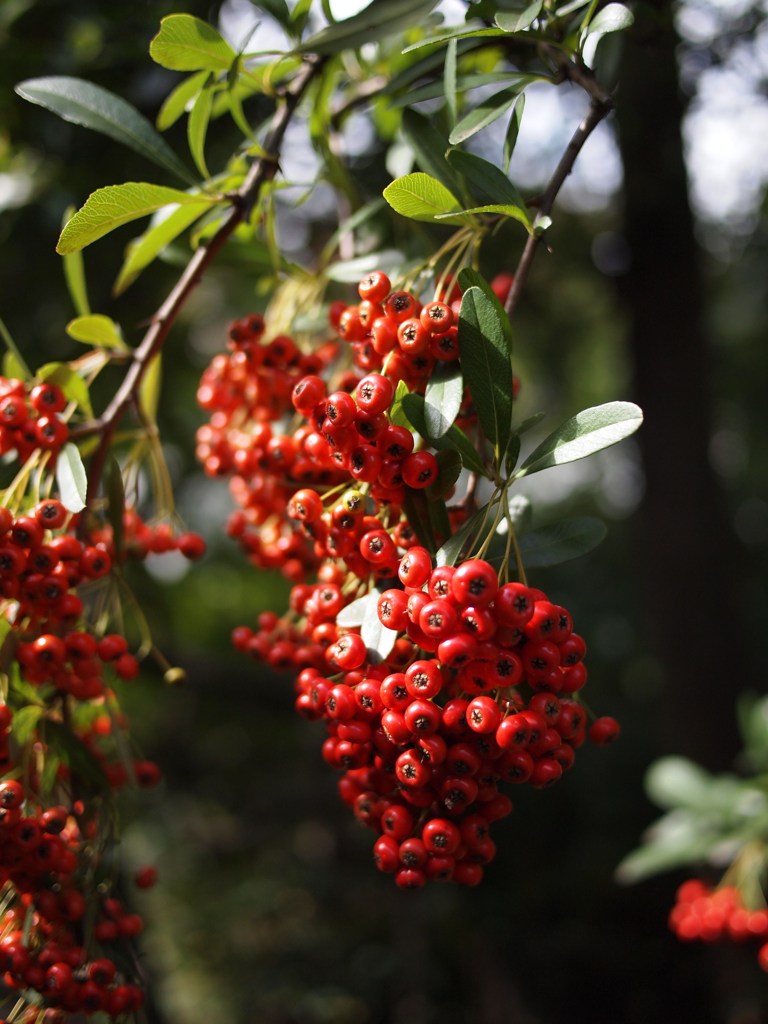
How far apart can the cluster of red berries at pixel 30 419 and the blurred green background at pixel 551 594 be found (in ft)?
4.18

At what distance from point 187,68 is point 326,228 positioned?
102 inches

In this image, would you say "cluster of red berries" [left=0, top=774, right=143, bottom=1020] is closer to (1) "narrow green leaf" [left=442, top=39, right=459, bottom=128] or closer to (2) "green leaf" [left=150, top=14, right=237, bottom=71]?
(2) "green leaf" [left=150, top=14, right=237, bottom=71]

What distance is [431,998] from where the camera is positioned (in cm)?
505

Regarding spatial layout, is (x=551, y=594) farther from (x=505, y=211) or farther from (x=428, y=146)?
(x=505, y=211)

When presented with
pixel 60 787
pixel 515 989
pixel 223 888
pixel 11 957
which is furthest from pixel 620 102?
pixel 223 888

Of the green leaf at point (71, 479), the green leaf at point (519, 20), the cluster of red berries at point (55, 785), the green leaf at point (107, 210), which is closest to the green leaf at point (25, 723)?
the cluster of red berries at point (55, 785)

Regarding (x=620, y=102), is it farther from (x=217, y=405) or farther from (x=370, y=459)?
(x=370, y=459)

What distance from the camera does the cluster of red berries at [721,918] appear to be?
91.0 inches

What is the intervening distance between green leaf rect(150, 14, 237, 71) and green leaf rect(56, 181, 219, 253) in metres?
0.18

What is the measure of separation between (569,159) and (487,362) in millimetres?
322

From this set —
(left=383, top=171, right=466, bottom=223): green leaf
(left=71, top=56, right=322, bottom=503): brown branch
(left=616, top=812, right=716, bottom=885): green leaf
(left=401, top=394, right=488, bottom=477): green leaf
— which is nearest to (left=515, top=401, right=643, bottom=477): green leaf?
(left=401, top=394, right=488, bottom=477): green leaf

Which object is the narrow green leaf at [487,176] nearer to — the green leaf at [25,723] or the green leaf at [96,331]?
the green leaf at [96,331]

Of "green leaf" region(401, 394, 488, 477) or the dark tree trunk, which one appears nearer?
"green leaf" region(401, 394, 488, 477)

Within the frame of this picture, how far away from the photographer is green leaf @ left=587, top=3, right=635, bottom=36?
1.02 m
